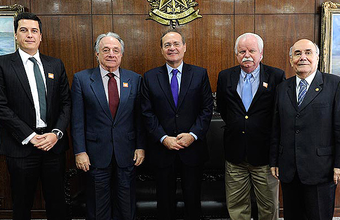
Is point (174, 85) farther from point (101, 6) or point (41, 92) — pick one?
point (101, 6)

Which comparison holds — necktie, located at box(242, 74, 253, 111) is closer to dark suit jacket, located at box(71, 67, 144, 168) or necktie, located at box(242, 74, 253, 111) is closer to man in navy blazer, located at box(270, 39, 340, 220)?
man in navy blazer, located at box(270, 39, 340, 220)

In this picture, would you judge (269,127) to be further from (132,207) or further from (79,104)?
(79,104)

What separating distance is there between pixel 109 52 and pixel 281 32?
1.97 metres

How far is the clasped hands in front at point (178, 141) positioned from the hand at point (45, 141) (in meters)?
0.86

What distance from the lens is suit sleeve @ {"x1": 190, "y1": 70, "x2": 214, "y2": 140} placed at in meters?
2.37

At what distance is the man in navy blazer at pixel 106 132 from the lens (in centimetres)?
237

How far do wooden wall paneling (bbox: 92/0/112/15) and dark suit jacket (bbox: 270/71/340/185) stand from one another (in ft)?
7.00

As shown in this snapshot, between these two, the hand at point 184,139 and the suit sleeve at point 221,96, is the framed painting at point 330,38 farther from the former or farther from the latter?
the hand at point 184,139

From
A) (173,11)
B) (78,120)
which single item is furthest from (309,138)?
(173,11)

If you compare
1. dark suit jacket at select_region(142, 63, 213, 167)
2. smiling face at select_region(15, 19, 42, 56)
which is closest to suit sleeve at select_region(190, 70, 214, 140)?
dark suit jacket at select_region(142, 63, 213, 167)

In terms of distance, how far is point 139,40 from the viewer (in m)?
3.30

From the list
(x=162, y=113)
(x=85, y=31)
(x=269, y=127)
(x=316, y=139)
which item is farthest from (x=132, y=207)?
(x=85, y=31)

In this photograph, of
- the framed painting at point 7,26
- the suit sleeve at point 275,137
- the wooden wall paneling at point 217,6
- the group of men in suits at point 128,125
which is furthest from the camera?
the wooden wall paneling at point 217,6

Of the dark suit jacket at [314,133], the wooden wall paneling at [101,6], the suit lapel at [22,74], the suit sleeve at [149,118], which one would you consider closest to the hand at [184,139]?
the suit sleeve at [149,118]
